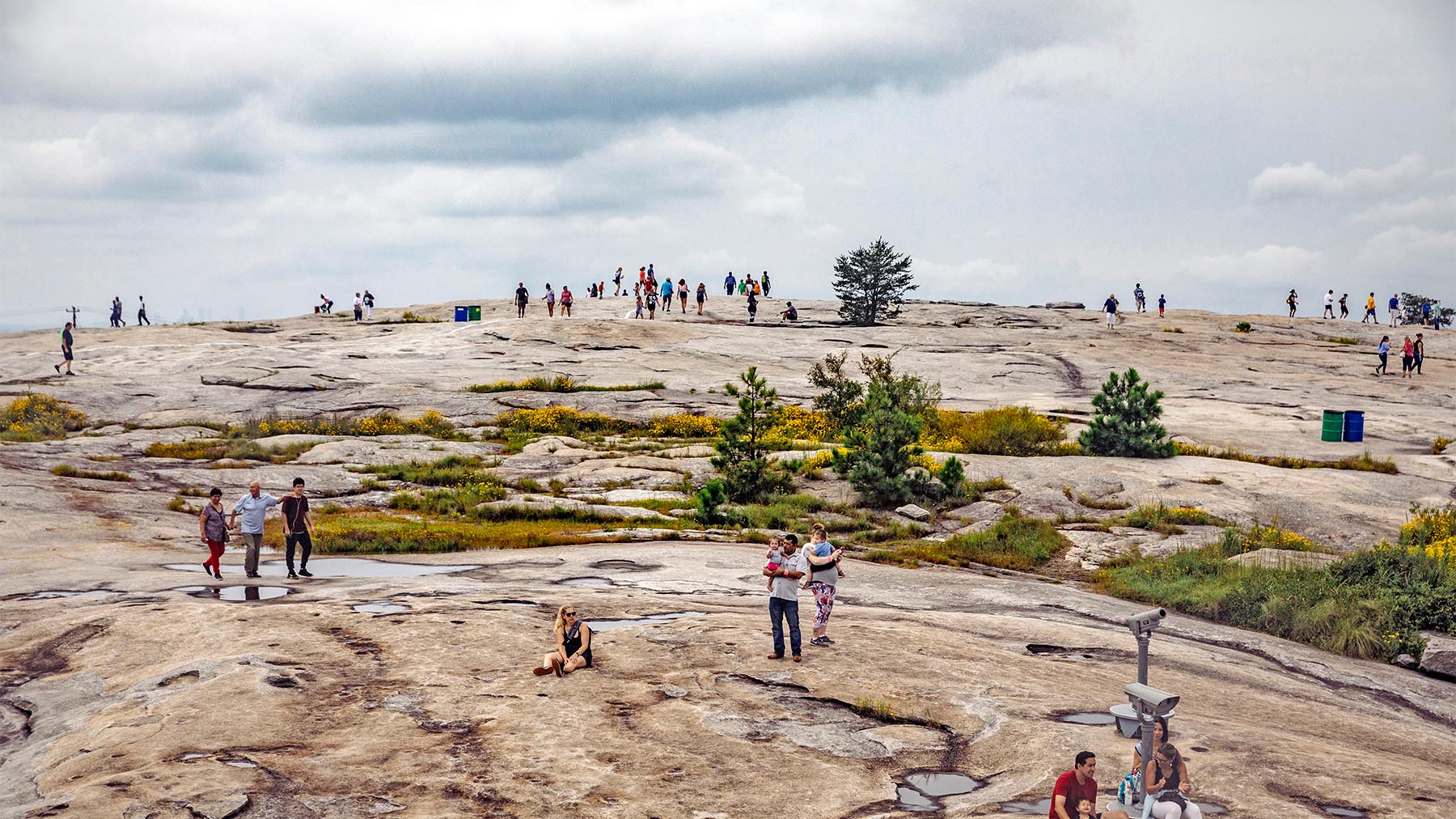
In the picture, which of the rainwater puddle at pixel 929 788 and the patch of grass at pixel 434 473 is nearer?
the rainwater puddle at pixel 929 788

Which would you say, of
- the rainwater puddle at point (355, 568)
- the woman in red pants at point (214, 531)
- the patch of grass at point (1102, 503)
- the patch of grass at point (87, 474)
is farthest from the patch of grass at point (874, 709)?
the patch of grass at point (87, 474)

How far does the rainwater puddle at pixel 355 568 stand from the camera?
808 inches

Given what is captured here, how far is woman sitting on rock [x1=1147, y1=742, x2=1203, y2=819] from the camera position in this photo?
25.3ft

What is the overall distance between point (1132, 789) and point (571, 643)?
7038 mm

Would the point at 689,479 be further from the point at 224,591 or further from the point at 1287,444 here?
the point at 1287,444

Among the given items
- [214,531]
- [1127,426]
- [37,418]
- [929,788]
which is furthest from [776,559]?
[37,418]

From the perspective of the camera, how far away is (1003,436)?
116 feet

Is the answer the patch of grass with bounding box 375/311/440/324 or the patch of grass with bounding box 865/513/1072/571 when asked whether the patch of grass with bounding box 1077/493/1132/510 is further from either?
the patch of grass with bounding box 375/311/440/324

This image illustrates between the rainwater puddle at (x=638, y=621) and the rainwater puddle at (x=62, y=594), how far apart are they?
8.26 meters

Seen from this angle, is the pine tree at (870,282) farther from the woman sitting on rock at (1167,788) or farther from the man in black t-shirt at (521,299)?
the woman sitting on rock at (1167,788)

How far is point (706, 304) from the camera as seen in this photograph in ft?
250

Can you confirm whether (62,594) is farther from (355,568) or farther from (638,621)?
(638,621)

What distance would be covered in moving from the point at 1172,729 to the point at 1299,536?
16135 mm

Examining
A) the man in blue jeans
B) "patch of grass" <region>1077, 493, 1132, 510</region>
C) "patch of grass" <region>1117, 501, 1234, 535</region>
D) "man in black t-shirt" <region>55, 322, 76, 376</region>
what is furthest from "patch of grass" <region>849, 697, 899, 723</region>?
"man in black t-shirt" <region>55, 322, 76, 376</region>
